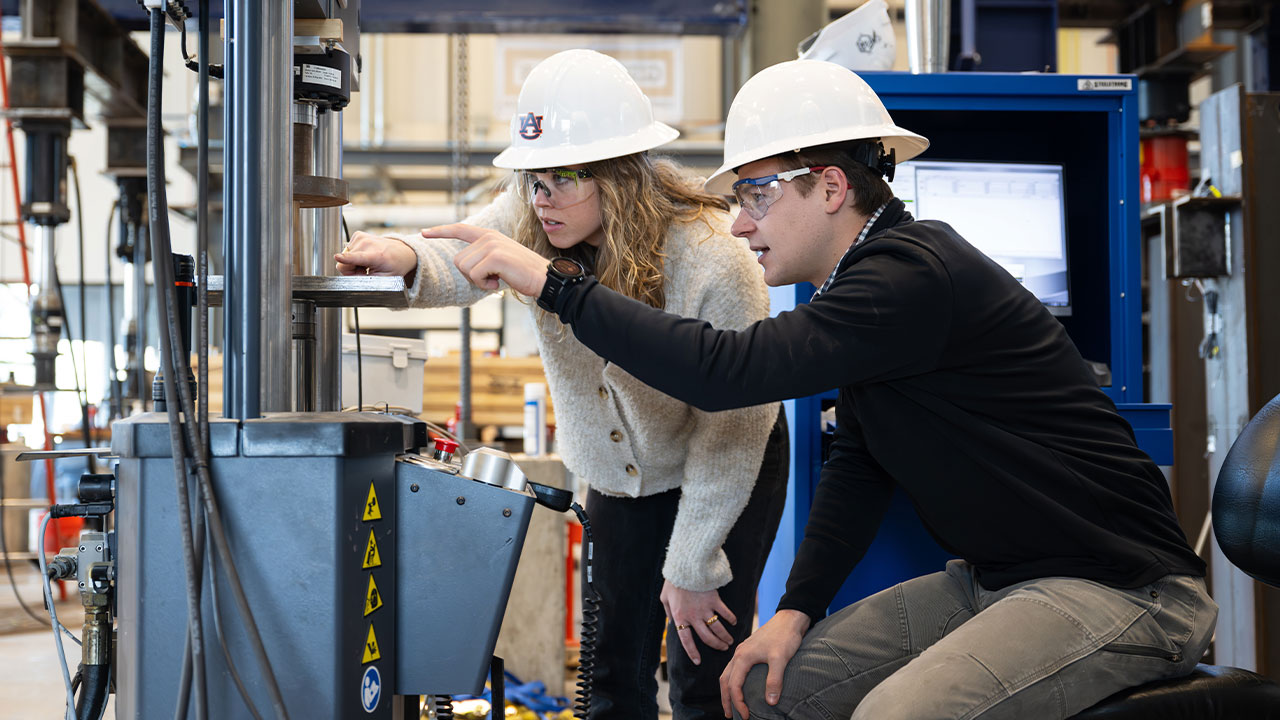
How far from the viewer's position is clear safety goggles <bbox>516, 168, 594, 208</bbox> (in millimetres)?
1579

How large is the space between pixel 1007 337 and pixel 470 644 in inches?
29.1

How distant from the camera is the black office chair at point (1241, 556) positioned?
1087 mm

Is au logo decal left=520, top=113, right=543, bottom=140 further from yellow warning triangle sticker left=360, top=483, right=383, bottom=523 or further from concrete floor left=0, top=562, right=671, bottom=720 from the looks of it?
concrete floor left=0, top=562, right=671, bottom=720

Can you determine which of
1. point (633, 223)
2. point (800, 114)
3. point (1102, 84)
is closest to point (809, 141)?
point (800, 114)

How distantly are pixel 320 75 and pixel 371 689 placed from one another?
688mm

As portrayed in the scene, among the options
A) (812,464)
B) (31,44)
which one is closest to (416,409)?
(812,464)

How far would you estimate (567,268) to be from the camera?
125 cm

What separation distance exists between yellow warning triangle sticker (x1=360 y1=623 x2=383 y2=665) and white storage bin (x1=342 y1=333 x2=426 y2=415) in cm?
112

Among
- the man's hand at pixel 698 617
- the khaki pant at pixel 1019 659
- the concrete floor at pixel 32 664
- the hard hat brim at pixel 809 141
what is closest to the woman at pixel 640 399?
the man's hand at pixel 698 617

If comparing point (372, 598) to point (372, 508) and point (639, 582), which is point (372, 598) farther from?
point (639, 582)

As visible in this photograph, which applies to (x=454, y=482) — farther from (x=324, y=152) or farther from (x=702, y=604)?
Result: (x=702, y=604)

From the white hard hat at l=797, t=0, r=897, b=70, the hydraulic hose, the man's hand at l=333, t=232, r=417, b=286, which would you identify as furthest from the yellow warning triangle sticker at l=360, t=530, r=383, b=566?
the white hard hat at l=797, t=0, r=897, b=70

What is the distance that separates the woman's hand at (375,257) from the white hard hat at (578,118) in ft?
0.70

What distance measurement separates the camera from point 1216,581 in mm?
3102
